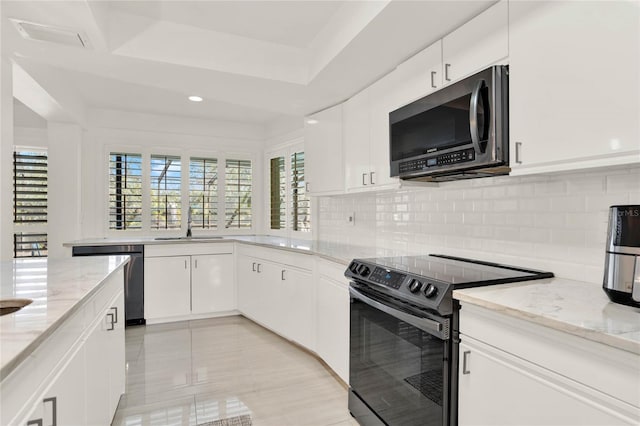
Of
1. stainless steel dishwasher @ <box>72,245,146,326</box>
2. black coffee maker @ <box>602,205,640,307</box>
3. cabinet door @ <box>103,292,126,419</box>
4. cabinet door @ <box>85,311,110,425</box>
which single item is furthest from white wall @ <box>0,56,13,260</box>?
black coffee maker @ <box>602,205,640,307</box>

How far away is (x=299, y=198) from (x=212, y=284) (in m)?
1.41

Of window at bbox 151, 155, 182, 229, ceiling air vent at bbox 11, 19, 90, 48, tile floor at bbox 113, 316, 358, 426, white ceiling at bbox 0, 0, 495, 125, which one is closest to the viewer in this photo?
white ceiling at bbox 0, 0, 495, 125

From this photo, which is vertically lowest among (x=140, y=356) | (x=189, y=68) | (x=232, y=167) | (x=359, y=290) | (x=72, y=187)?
(x=140, y=356)

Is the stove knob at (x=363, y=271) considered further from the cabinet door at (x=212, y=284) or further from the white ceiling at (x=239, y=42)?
the cabinet door at (x=212, y=284)

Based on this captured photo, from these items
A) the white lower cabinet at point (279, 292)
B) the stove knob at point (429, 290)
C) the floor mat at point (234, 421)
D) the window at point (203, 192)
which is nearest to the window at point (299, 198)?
the white lower cabinet at point (279, 292)

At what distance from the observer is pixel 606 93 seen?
1.25 m

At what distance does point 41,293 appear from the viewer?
142 cm

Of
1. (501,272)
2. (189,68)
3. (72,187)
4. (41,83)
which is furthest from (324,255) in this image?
(72,187)

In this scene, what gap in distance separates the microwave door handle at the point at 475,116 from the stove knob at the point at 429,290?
63cm

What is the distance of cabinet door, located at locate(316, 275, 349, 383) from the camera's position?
244 centimetres

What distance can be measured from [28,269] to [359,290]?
1.77m

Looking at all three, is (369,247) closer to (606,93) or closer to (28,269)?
(606,93)

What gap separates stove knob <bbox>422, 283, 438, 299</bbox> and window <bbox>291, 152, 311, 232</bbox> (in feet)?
8.85

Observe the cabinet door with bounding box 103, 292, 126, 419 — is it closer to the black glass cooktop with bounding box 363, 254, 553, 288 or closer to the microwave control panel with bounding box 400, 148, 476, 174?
the black glass cooktop with bounding box 363, 254, 553, 288
